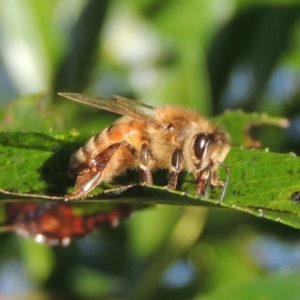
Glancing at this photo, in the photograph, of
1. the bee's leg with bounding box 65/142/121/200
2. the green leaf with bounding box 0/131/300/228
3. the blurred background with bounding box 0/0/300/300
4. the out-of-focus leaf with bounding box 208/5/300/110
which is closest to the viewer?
the green leaf with bounding box 0/131/300/228

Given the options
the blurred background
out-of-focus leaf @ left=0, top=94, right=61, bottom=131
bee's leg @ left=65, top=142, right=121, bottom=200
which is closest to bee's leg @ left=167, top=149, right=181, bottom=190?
bee's leg @ left=65, top=142, right=121, bottom=200

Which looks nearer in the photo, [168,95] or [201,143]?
[201,143]

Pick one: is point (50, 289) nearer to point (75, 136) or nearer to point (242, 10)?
point (75, 136)

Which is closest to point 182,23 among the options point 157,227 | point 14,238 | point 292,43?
point 292,43

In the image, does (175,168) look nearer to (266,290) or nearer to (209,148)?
(209,148)

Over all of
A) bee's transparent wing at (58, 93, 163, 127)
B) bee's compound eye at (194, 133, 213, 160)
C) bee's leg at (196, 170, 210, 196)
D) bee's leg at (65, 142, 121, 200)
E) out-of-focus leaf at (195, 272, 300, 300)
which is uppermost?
bee's transparent wing at (58, 93, 163, 127)

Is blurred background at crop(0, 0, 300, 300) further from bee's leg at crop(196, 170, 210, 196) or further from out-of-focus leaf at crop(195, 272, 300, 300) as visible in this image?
bee's leg at crop(196, 170, 210, 196)

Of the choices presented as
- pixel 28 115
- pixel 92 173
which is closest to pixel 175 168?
pixel 92 173
